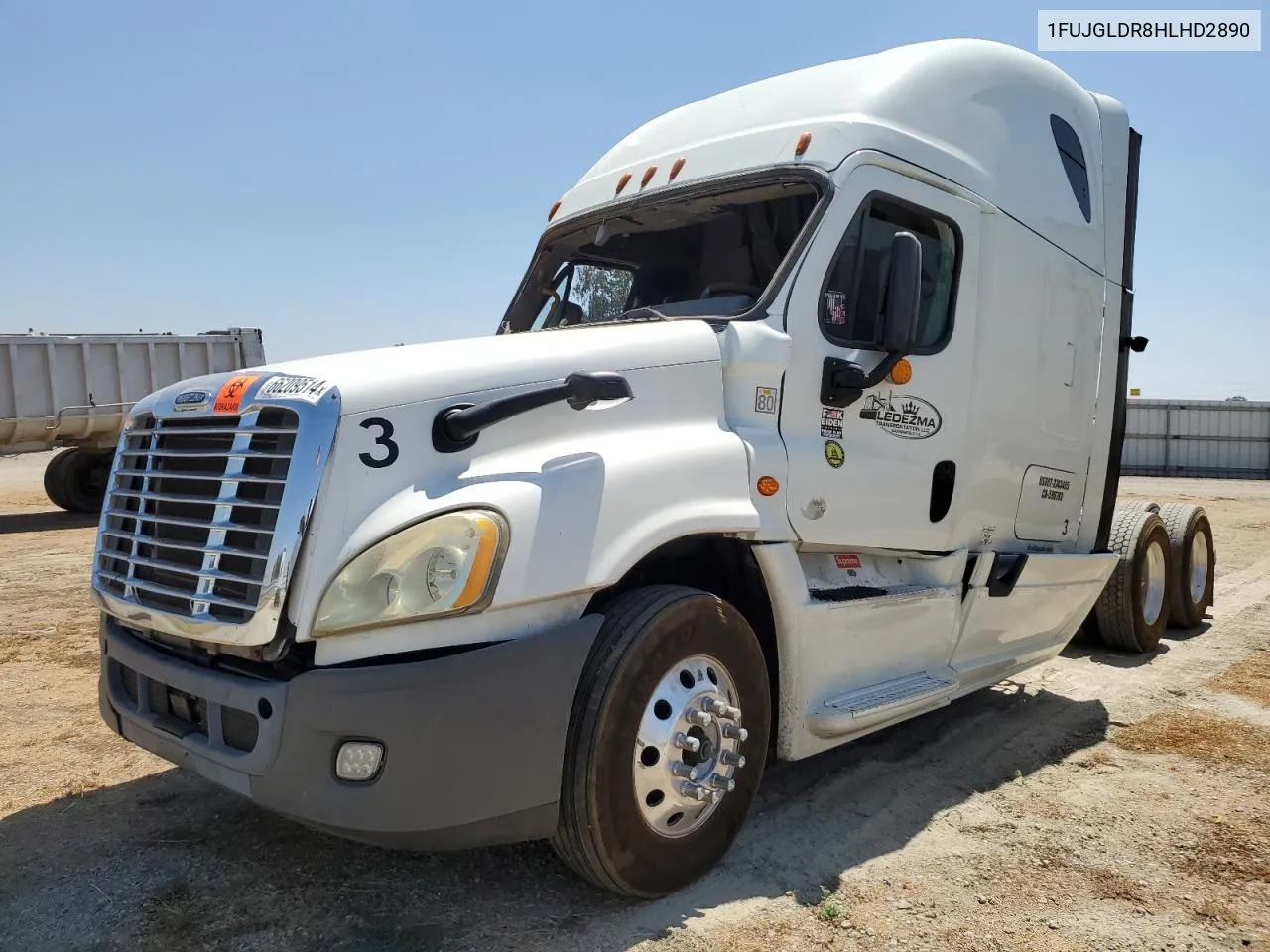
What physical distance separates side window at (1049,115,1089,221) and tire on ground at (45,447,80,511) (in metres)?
15.6

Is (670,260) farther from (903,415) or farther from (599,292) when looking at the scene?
(903,415)

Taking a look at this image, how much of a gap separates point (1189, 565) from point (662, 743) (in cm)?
611

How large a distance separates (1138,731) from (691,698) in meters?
3.24

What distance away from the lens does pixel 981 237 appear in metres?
4.69

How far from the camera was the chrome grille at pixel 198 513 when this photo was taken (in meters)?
2.88

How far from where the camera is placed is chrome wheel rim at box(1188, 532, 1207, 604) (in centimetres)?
774

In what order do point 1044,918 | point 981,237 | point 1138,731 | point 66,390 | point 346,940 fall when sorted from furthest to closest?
1. point 66,390
2. point 1138,731
3. point 981,237
4. point 1044,918
5. point 346,940

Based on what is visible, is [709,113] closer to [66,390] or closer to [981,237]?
[981,237]

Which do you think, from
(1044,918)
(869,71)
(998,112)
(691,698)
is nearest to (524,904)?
(691,698)

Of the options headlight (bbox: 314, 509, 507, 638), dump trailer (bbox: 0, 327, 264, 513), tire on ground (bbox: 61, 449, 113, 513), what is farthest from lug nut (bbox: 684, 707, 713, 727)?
tire on ground (bbox: 61, 449, 113, 513)

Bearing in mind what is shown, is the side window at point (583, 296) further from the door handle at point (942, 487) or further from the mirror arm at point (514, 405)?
the door handle at point (942, 487)

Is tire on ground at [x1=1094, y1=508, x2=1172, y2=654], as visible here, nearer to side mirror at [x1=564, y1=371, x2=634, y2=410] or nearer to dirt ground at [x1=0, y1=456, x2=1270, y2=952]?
dirt ground at [x1=0, y1=456, x2=1270, y2=952]

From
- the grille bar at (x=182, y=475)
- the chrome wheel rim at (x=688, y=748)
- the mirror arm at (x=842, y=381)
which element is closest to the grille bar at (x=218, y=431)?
the grille bar at (x=182, y=475)

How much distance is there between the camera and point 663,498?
3.23m
